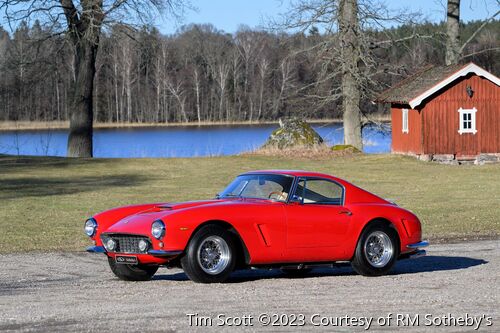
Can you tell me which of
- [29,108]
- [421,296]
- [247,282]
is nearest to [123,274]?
[247,282]

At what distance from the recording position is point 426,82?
45.0 m

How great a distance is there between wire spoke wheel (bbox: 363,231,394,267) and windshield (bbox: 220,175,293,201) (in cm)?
133

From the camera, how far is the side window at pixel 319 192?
13.1 m

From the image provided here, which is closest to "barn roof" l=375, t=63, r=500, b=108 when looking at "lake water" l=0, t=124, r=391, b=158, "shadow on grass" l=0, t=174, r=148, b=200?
"lake water" l=0, t=124, r=391, b=158

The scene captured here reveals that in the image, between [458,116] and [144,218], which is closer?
[144,218]

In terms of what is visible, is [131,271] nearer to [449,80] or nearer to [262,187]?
[262,187]

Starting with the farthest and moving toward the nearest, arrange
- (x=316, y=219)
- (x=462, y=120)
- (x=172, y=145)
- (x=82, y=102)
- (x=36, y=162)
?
1. (x=172, y=145)
2. (x=82, y=102)
3. (x=462, y=120)
4. (x=36, y=162)
5. (x=316, y=219)

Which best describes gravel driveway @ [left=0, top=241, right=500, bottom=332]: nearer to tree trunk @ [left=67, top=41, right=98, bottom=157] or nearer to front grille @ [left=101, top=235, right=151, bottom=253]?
front grille @ [left=101, top=235, right=151, bottom=253]

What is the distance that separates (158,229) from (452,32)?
1621 inches

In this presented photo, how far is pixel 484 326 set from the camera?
9.45 m

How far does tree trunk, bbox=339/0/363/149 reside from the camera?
48.0 metres

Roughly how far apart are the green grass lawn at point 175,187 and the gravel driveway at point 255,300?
4860 millimetres

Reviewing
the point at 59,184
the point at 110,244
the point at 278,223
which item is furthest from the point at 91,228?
the point at 59,184

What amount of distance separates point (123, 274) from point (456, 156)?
32.9m
